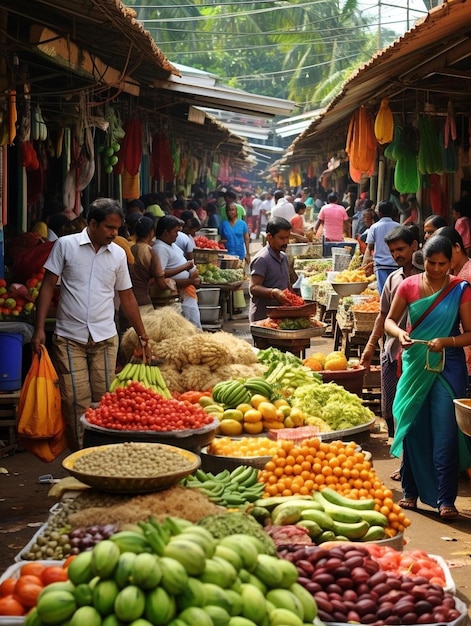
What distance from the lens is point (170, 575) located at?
294 centimetres

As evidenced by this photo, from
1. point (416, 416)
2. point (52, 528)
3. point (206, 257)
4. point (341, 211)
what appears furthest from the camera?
point (341, 211)

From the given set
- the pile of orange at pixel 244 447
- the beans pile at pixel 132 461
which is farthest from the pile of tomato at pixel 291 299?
the beans pile at pixel 132 461

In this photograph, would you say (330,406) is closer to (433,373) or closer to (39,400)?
(433,373)

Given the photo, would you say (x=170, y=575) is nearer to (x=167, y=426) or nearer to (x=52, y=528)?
(x=52, y=528)

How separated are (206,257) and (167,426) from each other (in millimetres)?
9927

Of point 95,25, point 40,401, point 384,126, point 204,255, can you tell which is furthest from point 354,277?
point 40,401

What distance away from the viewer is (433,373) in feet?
21.4

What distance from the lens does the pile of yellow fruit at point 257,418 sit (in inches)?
263

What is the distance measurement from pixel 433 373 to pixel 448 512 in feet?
3.01

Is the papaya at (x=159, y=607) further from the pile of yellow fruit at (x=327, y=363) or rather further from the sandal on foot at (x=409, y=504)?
the pile of yellow fruit at (x=327, y=363)

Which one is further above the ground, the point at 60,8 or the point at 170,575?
the point at 60,8

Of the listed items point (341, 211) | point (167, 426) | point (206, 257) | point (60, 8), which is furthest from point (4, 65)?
point (341, 211)

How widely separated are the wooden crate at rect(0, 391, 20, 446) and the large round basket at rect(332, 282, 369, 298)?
5742 mm

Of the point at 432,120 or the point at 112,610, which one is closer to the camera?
the point at 112,610
